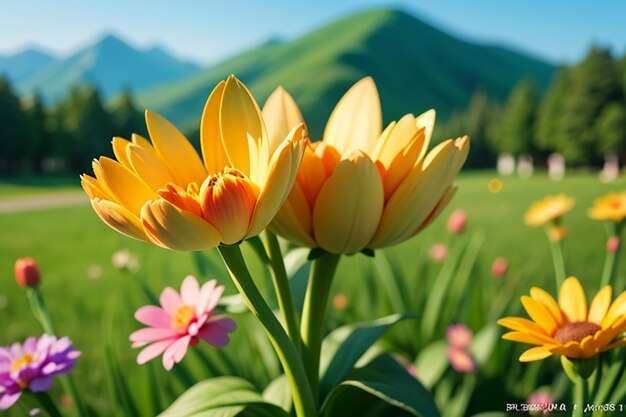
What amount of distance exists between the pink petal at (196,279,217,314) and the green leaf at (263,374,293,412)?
5.7 inches

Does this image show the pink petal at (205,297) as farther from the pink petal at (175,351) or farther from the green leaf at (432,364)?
the green leaf at (432,364)

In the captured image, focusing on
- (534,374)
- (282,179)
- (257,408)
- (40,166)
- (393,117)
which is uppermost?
(282,179)

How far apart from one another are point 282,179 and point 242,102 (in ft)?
0.34

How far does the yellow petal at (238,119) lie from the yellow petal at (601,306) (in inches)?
14.8

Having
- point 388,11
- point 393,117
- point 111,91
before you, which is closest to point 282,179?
point 393,117

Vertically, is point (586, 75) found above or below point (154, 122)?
below

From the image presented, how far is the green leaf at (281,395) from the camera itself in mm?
641

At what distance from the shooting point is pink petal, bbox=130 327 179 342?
562mm

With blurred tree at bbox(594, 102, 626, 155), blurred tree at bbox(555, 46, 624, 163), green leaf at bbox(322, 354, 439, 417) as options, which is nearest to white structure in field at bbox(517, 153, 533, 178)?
blurred tree at bbox(555, 46, 624, 163)

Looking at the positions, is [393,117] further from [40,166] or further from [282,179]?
[282,179]

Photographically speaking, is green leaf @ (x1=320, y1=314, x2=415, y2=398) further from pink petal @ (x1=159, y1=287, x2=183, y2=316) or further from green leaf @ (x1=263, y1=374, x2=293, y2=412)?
pink petal @ (x1=159, y1=287, x2=183, y2=316)

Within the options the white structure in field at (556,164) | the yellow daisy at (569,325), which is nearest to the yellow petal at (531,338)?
the yellow daisy at (569,325)

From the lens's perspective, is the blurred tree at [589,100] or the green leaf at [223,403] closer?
the green leaf at [223,403]

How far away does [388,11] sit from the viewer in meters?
75.8
